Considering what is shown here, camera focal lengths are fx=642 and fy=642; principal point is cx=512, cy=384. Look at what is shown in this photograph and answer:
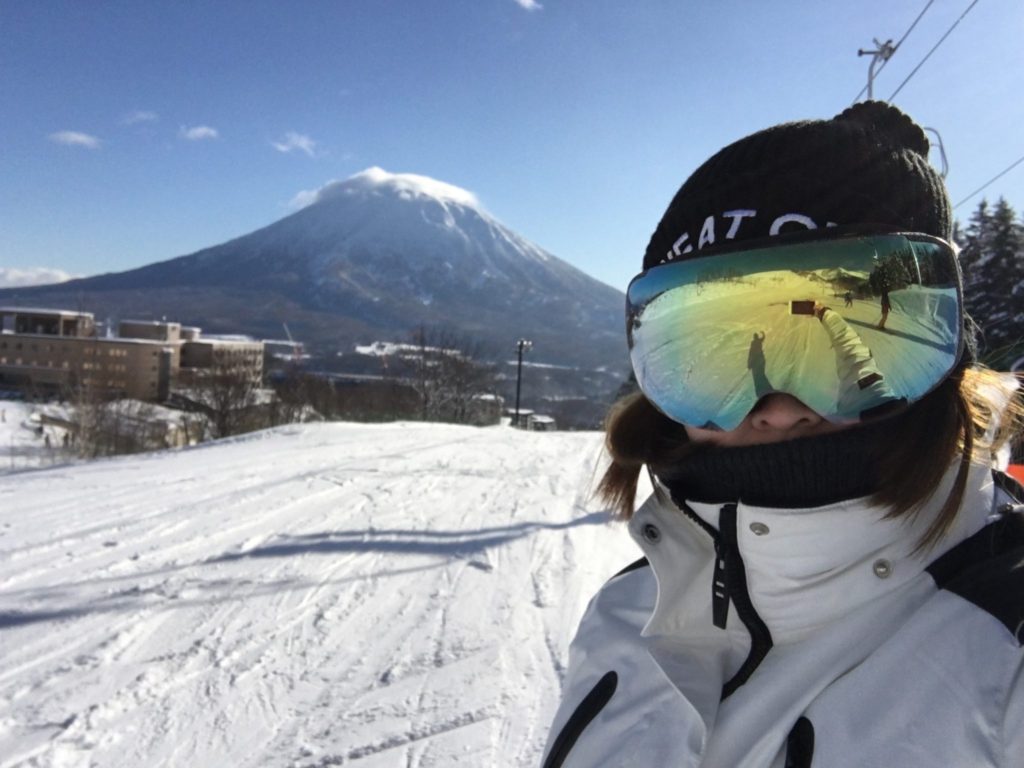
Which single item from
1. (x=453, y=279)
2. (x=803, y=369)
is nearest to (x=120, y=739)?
(x=803, y=369)

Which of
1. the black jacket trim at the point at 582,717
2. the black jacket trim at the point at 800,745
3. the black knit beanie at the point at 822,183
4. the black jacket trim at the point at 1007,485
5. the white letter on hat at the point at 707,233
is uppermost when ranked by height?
the black knit beanie at the point at 822,183

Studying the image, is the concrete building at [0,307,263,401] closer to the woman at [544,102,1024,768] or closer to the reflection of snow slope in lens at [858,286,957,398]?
the woman at [544,102,1024,768]

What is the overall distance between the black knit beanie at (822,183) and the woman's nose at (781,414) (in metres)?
0.27

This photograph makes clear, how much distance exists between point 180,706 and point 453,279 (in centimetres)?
18850

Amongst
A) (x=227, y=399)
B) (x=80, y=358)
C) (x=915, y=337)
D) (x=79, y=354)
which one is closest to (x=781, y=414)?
(x=915, y=337)

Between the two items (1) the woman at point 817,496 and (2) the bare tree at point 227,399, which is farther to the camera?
(2) the bare tree at point 227,399

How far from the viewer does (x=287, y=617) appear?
386 cm

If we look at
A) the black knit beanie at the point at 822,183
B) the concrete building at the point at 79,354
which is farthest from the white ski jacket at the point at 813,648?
the concrete building at the point at 79,354

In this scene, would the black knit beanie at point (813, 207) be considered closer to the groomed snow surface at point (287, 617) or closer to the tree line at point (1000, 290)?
the groomed snow surface at point (287, 617)

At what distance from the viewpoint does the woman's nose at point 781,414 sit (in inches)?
41.1

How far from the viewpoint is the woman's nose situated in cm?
104

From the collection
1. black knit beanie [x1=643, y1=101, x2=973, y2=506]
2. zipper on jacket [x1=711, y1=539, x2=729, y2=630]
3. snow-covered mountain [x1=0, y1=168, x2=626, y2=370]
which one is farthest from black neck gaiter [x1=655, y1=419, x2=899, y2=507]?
snow-covered mountain [x1=0, y1=168, x2=626, y2=370]

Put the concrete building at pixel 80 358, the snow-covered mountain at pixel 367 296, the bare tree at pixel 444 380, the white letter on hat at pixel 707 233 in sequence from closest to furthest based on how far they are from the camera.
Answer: the white letter on hat at pixel 707 233
the bare tree at pixel 444 380
the concrete building at pixel 80 358
the snow-covered mountain at pixel 367 296

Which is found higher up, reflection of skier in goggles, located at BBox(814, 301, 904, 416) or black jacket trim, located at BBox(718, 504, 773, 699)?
reflection of skier in goggles, located at BBox(814, 301, 904, 416)
